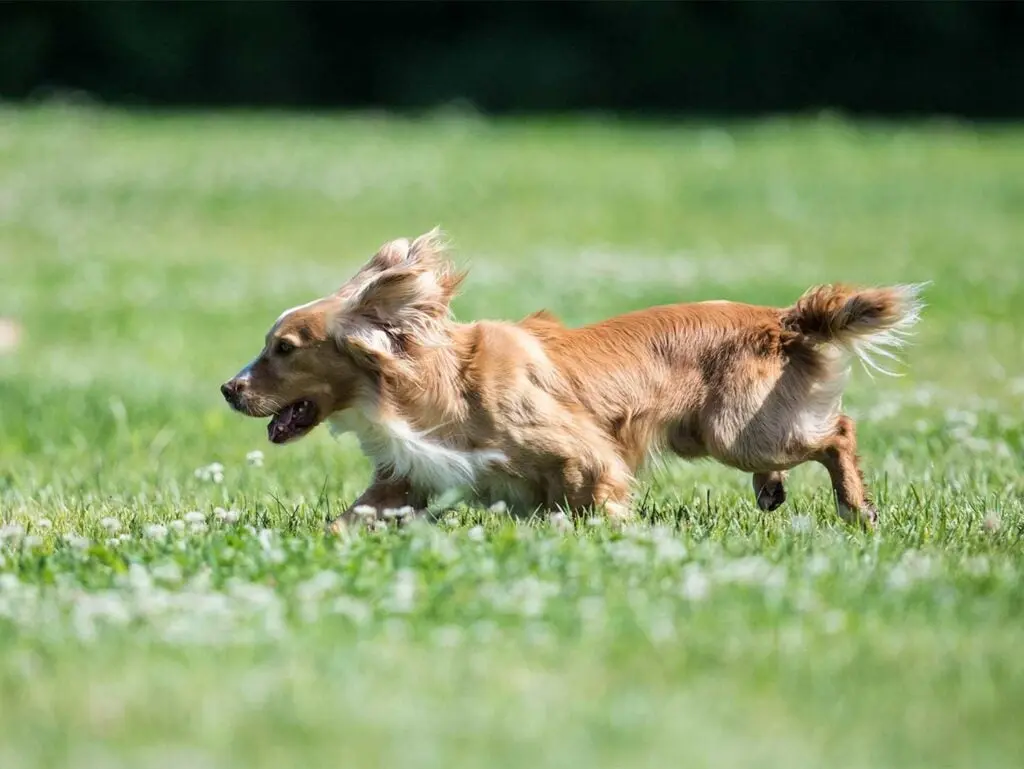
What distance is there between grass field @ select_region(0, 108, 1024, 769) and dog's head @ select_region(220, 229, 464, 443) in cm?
45

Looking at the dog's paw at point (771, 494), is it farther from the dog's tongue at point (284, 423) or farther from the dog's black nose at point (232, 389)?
the dog's black nose at point (232, 389)

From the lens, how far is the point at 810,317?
637 centimetres

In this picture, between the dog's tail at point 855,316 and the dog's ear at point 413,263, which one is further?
the dog's tail at point 855,316

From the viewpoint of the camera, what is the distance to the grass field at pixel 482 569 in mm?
3504

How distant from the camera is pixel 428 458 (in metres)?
5.88

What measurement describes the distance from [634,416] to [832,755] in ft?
9.44

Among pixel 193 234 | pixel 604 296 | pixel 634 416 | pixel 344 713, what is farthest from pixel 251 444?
pixel 193 234

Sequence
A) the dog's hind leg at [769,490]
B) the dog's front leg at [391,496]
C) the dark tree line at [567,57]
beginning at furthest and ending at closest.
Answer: the dark tree line at [567,57], the dog's hind leg at [769,490], the dog's front leg at [391,496]

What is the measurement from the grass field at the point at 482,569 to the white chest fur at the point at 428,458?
18cm

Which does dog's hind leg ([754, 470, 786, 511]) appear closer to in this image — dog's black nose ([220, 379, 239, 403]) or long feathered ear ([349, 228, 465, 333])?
long feathered ear ([349, 228, 465, 333])

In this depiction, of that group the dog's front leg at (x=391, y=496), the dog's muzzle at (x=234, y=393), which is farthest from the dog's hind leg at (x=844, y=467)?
the dog's muzzle at (x=234, y=393)

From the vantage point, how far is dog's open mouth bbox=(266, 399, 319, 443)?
5965 mm

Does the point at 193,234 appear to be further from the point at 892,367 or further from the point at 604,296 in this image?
the point at 892,367

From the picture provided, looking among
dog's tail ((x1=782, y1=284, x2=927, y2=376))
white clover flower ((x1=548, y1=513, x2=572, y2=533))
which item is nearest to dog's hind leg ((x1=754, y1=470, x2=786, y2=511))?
dog's tail ((x1=782, y1=284, x2=927, y2=376))
